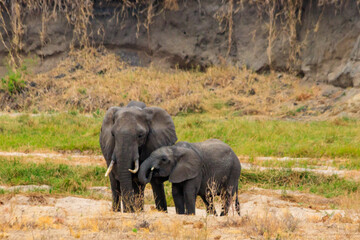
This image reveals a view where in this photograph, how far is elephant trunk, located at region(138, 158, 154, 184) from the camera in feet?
23.7

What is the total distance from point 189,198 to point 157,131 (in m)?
1.05

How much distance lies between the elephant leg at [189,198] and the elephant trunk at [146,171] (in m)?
0.60

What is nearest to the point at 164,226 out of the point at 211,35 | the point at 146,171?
the point at 146,171

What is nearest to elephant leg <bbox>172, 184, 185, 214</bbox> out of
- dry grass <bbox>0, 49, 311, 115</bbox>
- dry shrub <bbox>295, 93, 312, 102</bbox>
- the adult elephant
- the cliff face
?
the adult elephant

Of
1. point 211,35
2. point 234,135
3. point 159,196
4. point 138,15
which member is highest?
point 138,15

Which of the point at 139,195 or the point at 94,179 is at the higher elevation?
the point at 139,195

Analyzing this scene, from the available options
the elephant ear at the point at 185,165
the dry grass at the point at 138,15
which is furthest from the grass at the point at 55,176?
the dry grass at the point at 138,15

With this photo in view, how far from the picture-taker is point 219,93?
22391mm

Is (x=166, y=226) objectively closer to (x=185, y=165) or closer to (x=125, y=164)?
(x=125, y=164)

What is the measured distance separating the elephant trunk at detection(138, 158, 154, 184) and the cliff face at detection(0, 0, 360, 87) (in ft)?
52.5

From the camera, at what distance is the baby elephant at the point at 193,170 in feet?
24.7

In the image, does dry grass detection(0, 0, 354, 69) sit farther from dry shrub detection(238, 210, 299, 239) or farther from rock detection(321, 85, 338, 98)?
dry shrub detection(238, 210, 299, 239)

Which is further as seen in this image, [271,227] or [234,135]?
[234,135]

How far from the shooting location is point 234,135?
15406mm
